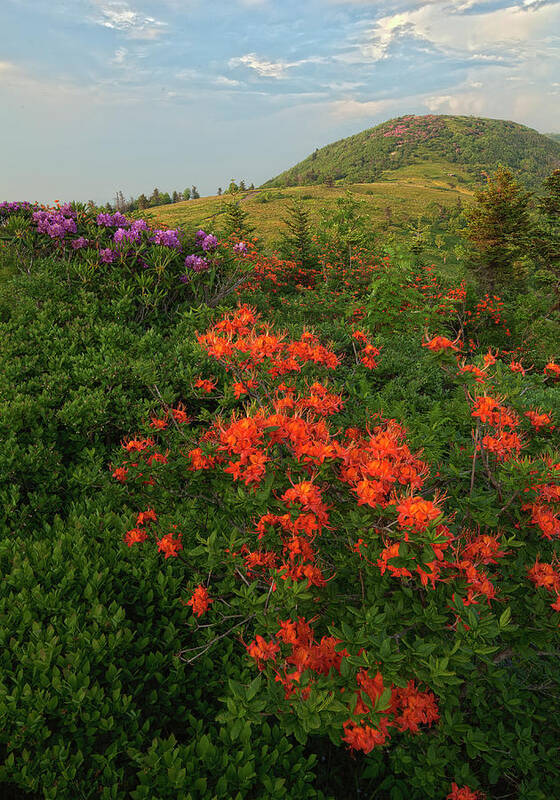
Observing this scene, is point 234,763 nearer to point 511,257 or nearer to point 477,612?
point 477,612

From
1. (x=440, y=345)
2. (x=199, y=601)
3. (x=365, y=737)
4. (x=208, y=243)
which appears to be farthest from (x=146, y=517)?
(x=208, y=243)

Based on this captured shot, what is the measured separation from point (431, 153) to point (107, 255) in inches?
5615

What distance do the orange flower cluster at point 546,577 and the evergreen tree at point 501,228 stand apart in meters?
24.8

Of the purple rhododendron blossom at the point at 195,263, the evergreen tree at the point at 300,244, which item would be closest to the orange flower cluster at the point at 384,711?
the purple rhododendron blossom at the point at 195,263

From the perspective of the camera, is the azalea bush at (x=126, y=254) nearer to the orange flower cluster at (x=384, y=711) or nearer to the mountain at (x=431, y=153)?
the orange flower cluster at (x=384, y=711)

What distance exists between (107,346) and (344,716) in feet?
14.1

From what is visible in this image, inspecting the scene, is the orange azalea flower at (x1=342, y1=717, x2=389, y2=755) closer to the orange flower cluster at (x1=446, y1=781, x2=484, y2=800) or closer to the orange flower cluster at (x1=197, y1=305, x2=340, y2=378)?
the orange flower cluster at (x1=446, y1=781, x2=484, y2=800)

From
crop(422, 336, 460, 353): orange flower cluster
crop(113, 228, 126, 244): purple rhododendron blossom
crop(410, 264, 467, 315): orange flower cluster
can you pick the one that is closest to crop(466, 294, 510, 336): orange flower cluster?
crop(410, 264, 467, 315): orange flower cluster

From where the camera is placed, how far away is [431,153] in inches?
4751

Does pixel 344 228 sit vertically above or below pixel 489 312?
above

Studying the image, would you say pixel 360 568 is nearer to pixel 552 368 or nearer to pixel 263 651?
pixel 263 651

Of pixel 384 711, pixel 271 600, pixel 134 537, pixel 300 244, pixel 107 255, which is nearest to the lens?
pixel 384 711

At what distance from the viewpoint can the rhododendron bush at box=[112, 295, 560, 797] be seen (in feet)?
5.56

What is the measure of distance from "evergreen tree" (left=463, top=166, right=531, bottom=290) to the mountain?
8003cm
